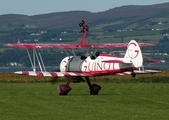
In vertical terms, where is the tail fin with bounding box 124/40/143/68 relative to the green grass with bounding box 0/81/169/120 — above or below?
above

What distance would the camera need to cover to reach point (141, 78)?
177ft

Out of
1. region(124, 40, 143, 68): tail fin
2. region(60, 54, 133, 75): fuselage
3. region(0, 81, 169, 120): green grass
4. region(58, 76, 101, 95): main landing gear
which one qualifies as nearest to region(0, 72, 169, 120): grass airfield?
region(0, 81, 169, 120): green grass

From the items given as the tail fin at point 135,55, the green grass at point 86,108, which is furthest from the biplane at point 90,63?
the green grass at point 86,108

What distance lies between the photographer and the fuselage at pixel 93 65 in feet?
108

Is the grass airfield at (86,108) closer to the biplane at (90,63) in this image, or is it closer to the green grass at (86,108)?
the green grass at (86,108)

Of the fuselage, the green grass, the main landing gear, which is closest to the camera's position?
the green grass

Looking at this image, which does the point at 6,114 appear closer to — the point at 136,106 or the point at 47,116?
the point at 47,116

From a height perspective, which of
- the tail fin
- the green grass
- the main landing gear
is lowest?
the main landing gear

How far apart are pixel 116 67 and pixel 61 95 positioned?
317cm

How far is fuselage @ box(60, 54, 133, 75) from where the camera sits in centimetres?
3281

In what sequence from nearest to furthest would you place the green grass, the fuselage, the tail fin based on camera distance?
the green grass → the tail fin → the fuselage

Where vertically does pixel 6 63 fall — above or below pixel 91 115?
below

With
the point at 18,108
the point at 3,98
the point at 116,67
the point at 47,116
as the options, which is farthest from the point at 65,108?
the point at 116,67

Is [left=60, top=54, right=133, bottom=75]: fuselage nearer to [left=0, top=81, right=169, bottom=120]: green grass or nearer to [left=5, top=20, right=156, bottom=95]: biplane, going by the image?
[left=5, top=20, right=156, bottom=95]: biplane
